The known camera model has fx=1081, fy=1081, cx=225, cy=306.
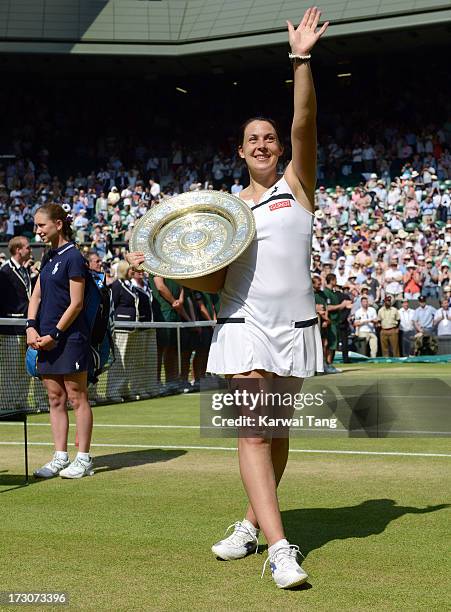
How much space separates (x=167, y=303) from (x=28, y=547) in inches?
505

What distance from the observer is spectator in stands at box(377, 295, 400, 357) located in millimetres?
28570

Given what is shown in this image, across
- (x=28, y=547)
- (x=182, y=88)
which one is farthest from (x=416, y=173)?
(x=28, y=547)

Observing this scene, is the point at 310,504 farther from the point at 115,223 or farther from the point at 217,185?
Result: the point at 217,185

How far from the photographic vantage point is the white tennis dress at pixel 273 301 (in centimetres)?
539

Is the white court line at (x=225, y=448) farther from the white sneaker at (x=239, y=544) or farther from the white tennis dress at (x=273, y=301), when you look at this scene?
the white tennis dress at (x=273, y=301)

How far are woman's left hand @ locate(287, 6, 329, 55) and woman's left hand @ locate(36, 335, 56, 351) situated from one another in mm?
3833

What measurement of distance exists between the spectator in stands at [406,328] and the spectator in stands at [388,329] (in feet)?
0.82

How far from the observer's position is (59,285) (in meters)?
8.59

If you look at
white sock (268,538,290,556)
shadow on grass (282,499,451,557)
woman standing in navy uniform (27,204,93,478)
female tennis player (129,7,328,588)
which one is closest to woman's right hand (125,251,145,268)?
female tennis player (129,7,328,588)

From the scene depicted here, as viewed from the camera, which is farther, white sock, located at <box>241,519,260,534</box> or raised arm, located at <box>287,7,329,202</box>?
white sock, located at <box>241,519,260,534</box>

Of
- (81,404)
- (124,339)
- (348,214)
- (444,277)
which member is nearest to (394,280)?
(444,277)

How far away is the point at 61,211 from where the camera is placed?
8648 millimetres

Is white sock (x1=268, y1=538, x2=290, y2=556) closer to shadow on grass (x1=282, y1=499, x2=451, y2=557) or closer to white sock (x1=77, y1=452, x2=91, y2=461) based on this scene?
shadow on grass (x1=282, y1=499, x2=451, y2=557)

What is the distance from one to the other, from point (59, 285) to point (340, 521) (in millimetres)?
3287
